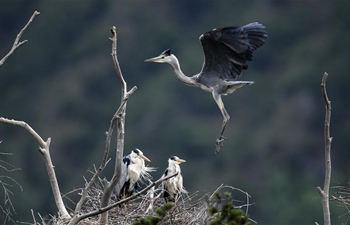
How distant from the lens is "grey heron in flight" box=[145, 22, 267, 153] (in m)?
8.53

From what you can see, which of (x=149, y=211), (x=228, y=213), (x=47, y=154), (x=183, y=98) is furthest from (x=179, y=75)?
(x=183, y=98)

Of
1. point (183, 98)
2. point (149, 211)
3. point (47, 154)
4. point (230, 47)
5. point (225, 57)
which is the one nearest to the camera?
point (47, 154)

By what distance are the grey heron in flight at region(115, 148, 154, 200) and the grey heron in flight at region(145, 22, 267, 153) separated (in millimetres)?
750

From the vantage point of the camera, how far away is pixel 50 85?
123ft

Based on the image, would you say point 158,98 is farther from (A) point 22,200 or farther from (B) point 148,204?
(B) point 148,204

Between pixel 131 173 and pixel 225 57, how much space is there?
47.9 inches

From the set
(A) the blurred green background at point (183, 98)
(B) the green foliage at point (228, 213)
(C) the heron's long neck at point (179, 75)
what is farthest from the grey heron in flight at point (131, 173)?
(A) the blurred green background at point (183, 98)

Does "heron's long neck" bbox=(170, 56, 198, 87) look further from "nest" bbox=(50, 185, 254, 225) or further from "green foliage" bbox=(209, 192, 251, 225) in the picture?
"green foliage" bbox=(209, 192, 251, 225)

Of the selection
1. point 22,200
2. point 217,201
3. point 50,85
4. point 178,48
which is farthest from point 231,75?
point 50,85

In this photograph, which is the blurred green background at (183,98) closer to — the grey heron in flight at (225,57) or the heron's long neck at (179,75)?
the heron's long neck at (179,75)

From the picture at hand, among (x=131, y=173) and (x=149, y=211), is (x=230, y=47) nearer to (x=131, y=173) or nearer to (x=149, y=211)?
(x=131, y=173)

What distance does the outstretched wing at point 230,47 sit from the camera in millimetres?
8516

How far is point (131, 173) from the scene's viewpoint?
8930mm

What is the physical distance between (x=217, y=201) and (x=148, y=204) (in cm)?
240
